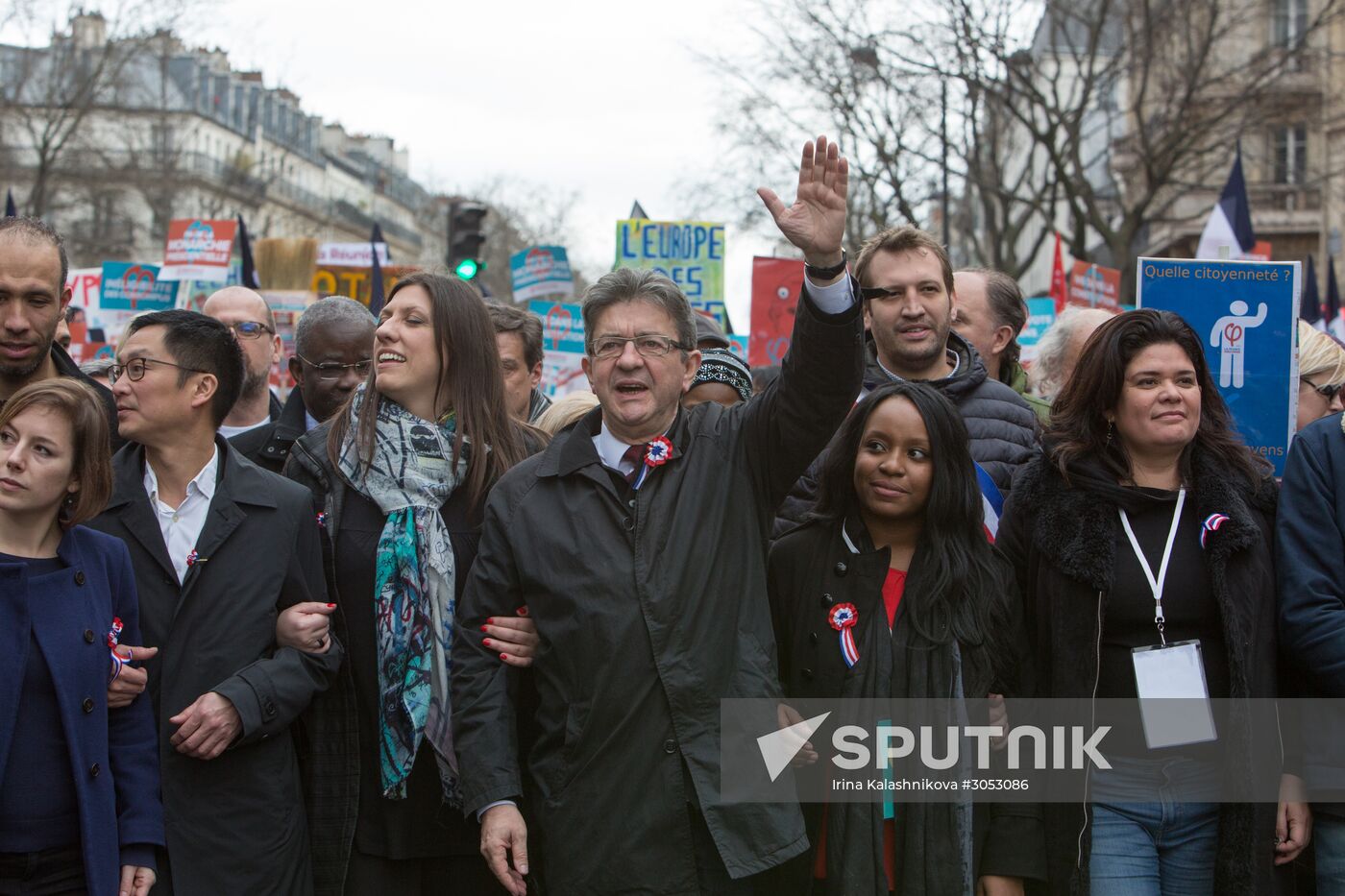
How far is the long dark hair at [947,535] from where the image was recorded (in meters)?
3.56

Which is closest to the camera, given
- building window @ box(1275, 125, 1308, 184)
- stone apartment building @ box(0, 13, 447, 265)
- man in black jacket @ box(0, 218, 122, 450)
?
man in black jacket @ box(0, 218, 122, 450)

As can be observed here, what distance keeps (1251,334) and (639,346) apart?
2.29 meters

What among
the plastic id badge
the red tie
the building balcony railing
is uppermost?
the building balcony railing

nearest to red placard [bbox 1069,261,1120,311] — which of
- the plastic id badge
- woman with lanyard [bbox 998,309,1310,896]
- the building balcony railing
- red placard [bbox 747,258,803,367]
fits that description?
red placard [bbox 747,258,803,367]

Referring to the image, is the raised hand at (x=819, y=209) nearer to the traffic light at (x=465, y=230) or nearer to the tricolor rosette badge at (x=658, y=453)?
the tricolor rosette badge at (x=658, y=453)

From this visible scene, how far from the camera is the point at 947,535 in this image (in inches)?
144

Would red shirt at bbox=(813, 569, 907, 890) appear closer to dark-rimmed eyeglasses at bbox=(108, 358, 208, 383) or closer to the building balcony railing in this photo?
dark-rimmed eyeglasses at bbox=(108, 358, 208, 383)

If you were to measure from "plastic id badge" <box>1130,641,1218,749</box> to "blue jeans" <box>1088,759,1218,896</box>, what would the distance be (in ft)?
0.25

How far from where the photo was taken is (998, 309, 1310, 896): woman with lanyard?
352 centimetres

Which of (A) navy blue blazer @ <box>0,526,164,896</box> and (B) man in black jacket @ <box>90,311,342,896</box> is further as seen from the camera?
(B) man in black jacket @ <box>90,311,342,896</box>

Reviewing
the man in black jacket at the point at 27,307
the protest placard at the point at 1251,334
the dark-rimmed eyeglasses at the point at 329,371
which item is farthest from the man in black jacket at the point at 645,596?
the dark-rimmed eyeglasses at the point at 329,371

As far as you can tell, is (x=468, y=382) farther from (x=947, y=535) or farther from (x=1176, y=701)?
(x=1176, y=701)

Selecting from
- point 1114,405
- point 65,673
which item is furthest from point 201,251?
point 1114,405

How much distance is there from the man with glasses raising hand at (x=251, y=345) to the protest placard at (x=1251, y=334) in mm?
3763
